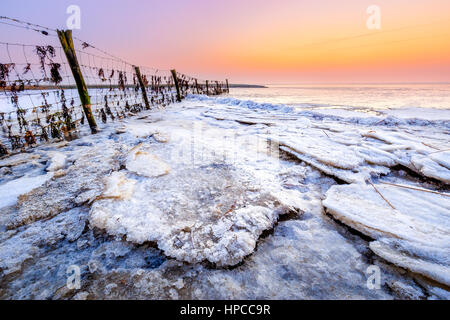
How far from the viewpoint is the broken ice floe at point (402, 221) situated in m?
1.45

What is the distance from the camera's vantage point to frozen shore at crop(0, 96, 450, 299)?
4.42ft

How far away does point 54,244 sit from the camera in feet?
5.46

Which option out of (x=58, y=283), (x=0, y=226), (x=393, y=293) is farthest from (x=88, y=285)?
(x=393, y=293)

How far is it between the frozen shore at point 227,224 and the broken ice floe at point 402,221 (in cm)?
1

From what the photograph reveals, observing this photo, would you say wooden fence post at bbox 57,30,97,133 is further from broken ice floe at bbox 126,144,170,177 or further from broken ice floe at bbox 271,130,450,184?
broken ice floe at bbox 271,130,450,184

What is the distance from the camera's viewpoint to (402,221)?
185 centimetres

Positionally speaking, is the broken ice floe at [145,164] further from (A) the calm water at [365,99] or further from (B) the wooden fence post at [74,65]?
(A) the calm water at [365,99]

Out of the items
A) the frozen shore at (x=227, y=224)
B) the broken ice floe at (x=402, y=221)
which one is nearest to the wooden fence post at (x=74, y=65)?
the frozen shore at (x=227, y=224)

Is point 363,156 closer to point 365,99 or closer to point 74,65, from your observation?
point 74,65

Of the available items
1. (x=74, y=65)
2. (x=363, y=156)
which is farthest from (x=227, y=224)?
(x=74, y=65)

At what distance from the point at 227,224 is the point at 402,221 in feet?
5.56

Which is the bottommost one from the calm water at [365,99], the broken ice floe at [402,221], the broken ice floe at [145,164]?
the broken ice floe at [402,221]

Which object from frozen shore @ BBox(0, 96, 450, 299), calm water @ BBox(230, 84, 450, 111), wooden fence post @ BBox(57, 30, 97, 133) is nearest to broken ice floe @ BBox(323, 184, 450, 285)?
frozen shore @ BBox(0, 96, 450, 299)

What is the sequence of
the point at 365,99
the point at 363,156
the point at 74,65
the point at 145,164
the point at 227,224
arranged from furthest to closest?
the point at 365,99 → the point at 74,65 → the point at 363,156 → the point at 145,164 → the point at 227,224
